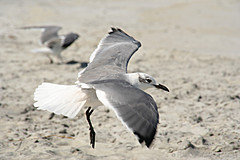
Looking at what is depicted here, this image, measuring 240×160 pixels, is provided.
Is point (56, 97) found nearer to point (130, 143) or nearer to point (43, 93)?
point (43, 93)

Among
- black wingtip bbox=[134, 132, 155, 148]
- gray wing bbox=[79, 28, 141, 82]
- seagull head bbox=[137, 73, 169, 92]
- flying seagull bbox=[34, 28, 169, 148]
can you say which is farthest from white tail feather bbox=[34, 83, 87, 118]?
black wingtip bbox=[134, 132, 155, 148]

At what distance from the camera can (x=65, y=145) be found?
12.3 feet

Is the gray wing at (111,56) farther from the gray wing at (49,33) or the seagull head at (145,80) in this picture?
the gray wing at (49,33)

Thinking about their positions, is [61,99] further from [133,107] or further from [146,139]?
[146,139]

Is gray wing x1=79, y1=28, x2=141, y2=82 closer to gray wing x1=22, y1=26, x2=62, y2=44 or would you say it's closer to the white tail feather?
the white tail feather

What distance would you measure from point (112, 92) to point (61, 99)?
0.64 m

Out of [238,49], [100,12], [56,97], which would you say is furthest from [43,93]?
[100,12]

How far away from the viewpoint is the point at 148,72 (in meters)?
6.32

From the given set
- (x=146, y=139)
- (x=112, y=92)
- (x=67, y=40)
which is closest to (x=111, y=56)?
(x=112, y=92)

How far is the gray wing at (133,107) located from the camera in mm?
2789

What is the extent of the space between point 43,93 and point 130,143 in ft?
3.24

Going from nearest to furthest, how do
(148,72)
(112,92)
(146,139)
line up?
1. (146,139)
2. (112,92)
3. (148,72)

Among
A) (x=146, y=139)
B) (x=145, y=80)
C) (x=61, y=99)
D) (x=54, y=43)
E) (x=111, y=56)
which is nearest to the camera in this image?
(x=146, y=139)

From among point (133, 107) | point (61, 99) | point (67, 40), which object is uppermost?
point (133, 107)
